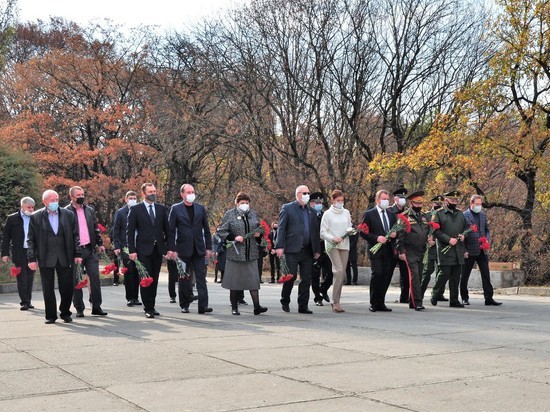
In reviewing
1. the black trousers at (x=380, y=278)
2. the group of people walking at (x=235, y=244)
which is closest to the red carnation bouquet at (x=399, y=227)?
the group of people walking at (x=235, y=244)

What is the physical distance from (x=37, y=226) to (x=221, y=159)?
26375mm

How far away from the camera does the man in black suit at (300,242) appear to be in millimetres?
13398

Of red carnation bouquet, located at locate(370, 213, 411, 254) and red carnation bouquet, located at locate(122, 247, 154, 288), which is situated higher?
red carnation bouquet, located at locate(370, 213, 411, 254)

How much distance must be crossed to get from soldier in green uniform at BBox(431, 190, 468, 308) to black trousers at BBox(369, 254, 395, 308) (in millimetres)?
985

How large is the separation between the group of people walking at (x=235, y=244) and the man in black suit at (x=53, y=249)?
0.01m

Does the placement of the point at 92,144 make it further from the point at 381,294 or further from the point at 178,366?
the point at 178,366

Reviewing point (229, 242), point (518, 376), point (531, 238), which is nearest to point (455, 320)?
point (229, 242)

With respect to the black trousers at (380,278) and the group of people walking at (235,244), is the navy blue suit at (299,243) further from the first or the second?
the black trousers at (380,278)

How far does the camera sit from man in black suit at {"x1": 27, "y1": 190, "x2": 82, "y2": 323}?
11.9 metres

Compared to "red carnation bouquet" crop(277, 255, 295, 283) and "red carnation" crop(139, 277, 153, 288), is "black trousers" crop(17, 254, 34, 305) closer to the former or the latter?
"red carnation" crop(139, 277, 153, 288)

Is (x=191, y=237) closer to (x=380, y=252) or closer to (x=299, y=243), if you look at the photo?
(x=299, y=243)

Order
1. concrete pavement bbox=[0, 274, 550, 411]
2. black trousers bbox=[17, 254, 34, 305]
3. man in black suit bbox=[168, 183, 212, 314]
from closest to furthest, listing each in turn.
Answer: concrete pavement bbox=[0, 274, 550, 411] < man in black suit bbox=[168, 183, 212, 314] < black trousers bbox=[17, 254, 34, 305]

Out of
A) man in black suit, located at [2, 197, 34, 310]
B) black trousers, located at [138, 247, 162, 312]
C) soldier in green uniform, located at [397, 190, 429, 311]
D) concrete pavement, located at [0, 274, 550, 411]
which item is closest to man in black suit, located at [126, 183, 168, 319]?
black trousers, located at [138, 247, 162, 312]

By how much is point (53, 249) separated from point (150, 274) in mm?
1620
